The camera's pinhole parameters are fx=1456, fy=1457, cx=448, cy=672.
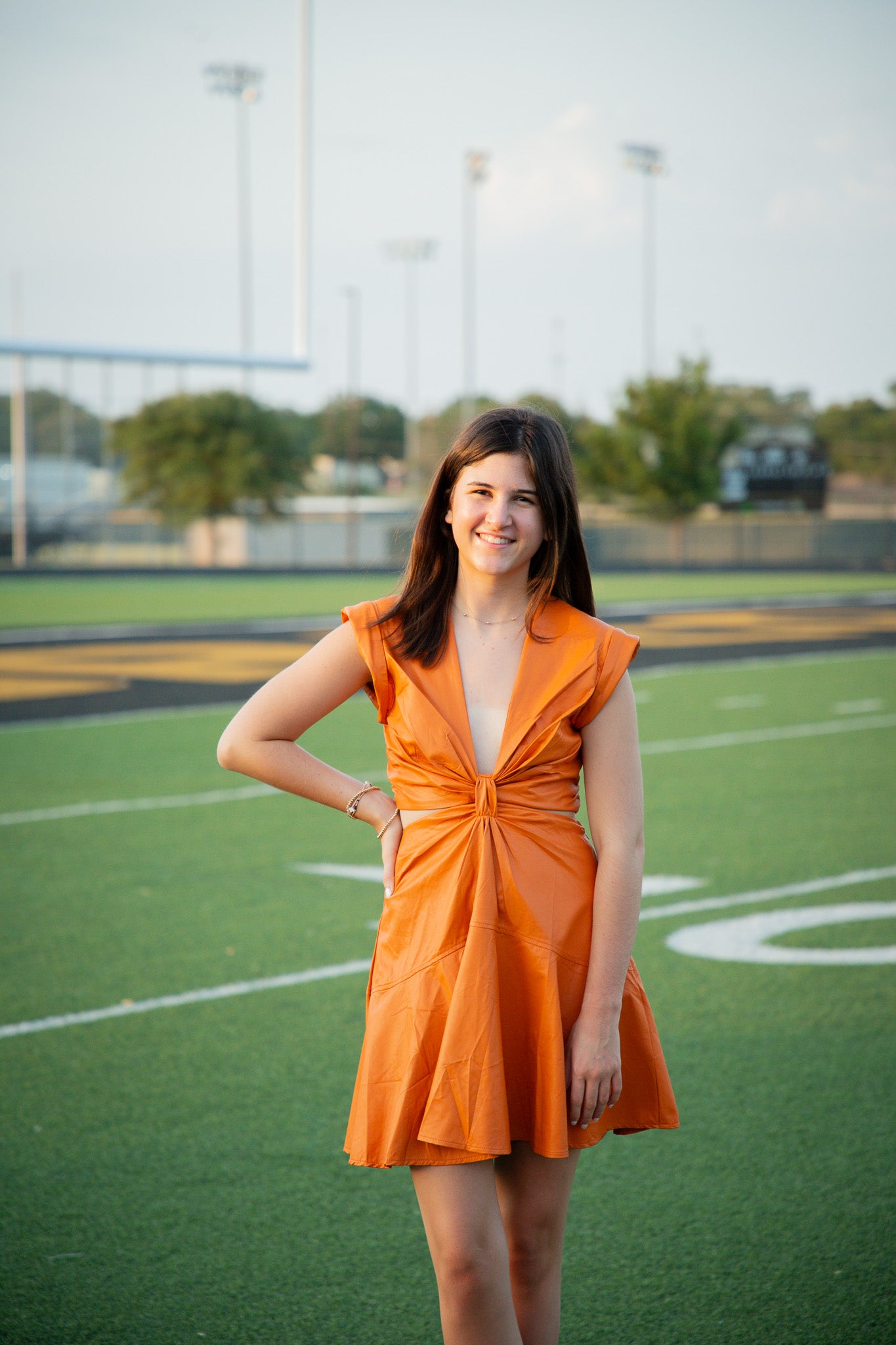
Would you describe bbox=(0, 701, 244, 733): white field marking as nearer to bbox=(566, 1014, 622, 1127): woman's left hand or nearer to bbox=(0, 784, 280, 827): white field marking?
bbox=(0, 784, 280, 827): white field marking

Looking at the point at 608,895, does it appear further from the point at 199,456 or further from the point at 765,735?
the point at 199,456

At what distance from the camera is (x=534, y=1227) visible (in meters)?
2.41

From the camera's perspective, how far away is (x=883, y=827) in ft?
25.3

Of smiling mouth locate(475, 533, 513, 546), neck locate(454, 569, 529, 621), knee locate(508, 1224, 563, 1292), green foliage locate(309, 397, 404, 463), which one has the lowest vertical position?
knee locate(508, 1224, 563, 1292)

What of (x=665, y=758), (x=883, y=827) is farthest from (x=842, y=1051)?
(x=665, y=758)

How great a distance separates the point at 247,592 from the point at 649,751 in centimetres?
2382

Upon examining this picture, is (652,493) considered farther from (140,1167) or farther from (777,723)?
(140,1167)

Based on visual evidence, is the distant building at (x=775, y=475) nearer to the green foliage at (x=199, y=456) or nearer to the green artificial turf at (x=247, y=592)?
the green artificial turf at (x=247, y=592)

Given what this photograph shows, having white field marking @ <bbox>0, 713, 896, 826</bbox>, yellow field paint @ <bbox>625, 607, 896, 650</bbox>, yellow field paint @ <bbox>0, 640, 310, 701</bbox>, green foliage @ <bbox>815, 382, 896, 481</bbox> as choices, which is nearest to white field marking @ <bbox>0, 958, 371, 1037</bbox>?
white field marking @ <bbox>0, 713, 896, 826</bbox>

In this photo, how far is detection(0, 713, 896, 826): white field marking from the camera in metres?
8.24

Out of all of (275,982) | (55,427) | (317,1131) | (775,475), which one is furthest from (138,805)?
(775,475)

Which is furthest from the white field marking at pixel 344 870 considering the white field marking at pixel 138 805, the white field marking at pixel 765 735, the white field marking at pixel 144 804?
the white field marking at pixel 765 735

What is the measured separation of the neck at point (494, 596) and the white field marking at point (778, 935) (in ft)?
11.1

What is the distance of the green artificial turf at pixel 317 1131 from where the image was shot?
3125 millimetres
